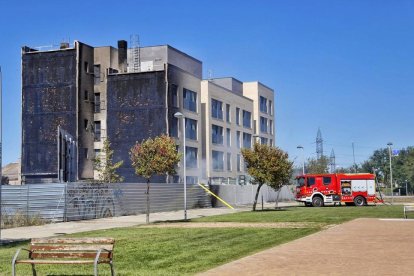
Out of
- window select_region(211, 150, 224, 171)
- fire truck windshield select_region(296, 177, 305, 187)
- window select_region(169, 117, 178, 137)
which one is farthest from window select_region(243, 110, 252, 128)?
fire truck windshield select_region(296, 177, 305, 187)

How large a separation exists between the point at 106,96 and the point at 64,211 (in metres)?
26.9

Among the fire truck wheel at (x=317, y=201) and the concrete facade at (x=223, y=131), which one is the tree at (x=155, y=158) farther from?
the concrete facade at (x=223, y=131)

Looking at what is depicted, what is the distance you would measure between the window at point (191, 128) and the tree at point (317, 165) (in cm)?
3283

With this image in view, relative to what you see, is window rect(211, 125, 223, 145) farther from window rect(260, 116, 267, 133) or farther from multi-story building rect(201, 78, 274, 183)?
window rect(260, 116, 267, 133)

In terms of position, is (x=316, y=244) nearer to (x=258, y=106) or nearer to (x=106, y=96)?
(x=106, y=96)

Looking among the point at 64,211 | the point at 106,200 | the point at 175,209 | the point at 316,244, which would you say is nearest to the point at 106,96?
the point at 175,209

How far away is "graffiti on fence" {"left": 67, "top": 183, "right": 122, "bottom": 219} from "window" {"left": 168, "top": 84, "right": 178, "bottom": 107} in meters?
20.0

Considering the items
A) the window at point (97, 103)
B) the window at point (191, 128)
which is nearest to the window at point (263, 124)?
the window at point (191, 128)

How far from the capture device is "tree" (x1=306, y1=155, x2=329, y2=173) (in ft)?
287

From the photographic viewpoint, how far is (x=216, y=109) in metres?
65.2

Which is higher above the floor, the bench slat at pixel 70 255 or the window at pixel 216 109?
the window at pixel 216 109

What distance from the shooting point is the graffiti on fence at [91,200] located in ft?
105

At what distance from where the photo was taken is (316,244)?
15.6 metres

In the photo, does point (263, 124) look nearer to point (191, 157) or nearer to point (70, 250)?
point (191, 157)
